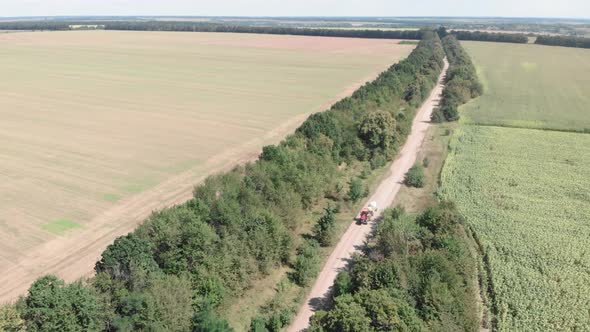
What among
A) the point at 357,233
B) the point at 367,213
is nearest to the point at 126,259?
the point at 357,233

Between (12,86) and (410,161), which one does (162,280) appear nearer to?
(410,161)

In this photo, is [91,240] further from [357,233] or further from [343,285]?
[357,233]

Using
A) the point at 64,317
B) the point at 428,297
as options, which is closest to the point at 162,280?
the point at 64,317

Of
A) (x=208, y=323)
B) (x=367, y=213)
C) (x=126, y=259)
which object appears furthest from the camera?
(x=367, y=213)

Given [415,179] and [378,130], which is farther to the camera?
[378,130]

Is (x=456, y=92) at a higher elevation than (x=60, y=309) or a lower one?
higher

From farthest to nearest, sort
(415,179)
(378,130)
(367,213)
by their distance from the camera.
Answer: (378,130) → (415,179) → (367,213)

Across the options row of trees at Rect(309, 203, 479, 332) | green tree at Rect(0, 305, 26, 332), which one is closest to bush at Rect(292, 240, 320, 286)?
row of trees at Rect(309, 203, 479, 332)
